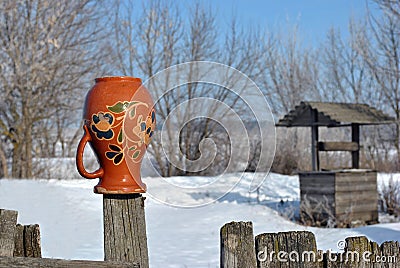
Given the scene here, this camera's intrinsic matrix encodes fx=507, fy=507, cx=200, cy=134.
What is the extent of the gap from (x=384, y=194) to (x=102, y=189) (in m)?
6.51

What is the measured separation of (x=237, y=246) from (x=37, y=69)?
31.8 ft

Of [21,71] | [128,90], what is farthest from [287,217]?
[21,71]

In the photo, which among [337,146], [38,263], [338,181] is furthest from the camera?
[337,146]

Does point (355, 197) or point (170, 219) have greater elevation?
point (355, 197)

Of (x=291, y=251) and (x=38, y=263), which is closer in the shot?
(x=38, y=263)

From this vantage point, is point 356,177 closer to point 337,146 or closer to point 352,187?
point 352,187

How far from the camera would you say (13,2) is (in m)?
10.4

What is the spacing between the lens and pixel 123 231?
1.94 meters

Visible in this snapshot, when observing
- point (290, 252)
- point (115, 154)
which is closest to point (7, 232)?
point (115, 154)

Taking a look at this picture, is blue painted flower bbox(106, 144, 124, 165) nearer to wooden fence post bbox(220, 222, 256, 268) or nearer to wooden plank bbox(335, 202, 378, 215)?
wooden fence post bbox(220, 222, 256, 268)

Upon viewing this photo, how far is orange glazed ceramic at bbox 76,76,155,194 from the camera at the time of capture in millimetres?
1946

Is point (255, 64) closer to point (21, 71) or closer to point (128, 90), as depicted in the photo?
point (21, 71)

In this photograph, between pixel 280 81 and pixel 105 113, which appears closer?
pixel 105 113

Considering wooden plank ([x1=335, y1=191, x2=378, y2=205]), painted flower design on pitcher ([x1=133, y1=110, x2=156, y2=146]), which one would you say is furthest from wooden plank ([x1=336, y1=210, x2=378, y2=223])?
painted flower design on pitcher ([x1=133, y1=110, x2=156, y2=146])
